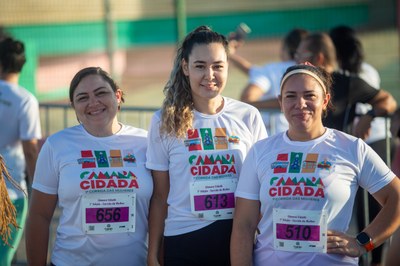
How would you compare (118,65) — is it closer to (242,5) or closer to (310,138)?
(242,5)

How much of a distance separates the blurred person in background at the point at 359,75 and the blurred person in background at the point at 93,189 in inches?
94.5

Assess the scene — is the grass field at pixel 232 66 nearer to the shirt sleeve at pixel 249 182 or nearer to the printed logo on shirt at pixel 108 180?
the printed logo on shirt at pixel 108 180

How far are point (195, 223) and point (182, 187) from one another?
209mm

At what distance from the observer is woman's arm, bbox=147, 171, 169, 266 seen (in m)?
4.75

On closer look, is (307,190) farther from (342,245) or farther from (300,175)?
(342,245)

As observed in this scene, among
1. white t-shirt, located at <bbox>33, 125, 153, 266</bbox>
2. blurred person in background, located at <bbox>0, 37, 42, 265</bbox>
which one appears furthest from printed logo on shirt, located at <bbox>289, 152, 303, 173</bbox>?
blurred person in background, located at <bbox>0, 37, 42, 265</bbox>

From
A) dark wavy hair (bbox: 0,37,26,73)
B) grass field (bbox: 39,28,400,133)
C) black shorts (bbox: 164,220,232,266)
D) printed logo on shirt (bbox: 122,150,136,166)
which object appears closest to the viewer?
black shorts (bbox: 164,220,232,266)

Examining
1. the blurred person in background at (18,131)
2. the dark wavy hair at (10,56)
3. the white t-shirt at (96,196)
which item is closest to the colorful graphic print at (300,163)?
the white t-shirt at (96,196)

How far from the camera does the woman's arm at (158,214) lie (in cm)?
475

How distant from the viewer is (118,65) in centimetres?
2052

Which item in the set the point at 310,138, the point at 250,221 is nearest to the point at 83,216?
the point at 250,221

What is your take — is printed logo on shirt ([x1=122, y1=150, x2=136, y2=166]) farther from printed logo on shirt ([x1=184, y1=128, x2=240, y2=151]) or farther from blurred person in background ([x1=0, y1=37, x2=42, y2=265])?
blurred person in background ([x1=0, y1=37, x2=42, y2=265])

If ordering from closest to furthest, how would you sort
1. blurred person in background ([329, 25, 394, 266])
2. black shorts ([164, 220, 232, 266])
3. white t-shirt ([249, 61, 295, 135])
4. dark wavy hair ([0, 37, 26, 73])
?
black shorts ([164, 220, 232, 266]), dark wavy hair ([0, 37, 26, 73]), blurred person in background ([329, 25, 394, 266]), white t-shirt ([249, 61, 295, 135])

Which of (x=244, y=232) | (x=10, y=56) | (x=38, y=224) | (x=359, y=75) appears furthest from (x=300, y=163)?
(x=359, y=75)
